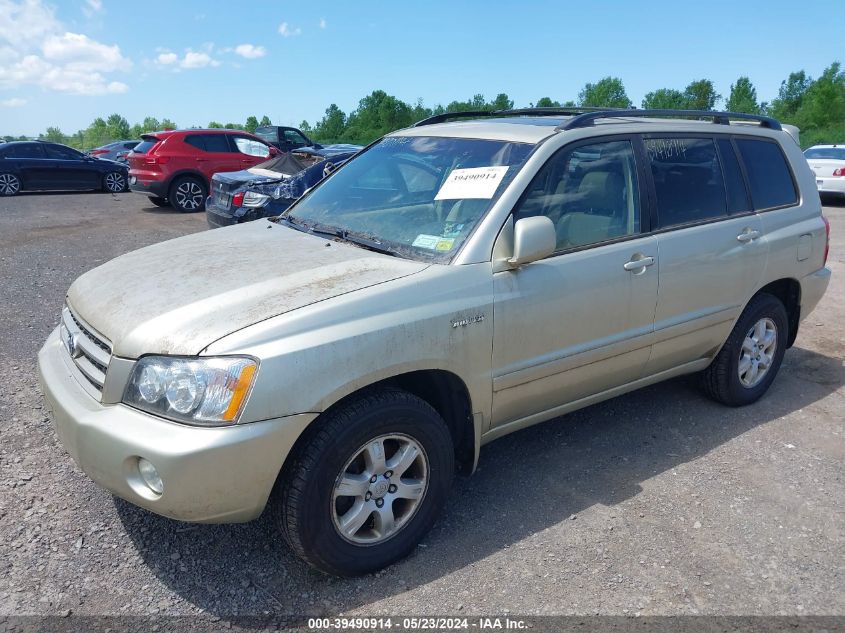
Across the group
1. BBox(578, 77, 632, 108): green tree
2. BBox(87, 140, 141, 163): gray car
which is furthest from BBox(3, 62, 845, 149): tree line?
BBox(87, 140, 141, 163): gray car

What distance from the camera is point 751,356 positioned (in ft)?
14.8

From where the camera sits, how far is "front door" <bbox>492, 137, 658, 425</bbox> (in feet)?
10.3

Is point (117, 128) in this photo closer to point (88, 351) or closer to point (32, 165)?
point (32, 165)

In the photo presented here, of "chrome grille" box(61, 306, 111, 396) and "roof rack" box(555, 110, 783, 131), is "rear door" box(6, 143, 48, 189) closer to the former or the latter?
"chrome grille" box(61, 306, 111, 396)

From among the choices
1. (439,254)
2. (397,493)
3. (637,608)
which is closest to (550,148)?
(439,254)

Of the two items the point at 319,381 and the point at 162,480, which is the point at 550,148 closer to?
the point at 319,381

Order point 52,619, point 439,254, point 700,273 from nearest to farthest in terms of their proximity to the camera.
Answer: point 52,619
point 439,254
point 700,273

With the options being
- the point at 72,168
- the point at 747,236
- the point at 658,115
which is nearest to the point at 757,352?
the point at 747,236

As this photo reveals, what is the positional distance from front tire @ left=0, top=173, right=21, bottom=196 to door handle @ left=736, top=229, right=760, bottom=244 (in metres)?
17.3

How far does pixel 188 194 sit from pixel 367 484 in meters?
12.8

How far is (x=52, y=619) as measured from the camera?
2539 millimetres

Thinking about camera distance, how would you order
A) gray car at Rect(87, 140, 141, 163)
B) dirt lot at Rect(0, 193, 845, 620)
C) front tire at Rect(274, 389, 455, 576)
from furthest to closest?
1. gray car at Rect(87, 140, 141, 163)
2. dirt lot at Rect(0, 193, 845, 620)
3. front tire at Rect(274, 389, 455, 576)

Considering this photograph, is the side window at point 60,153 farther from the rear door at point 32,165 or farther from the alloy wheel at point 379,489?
the alloy wheel at point 379,489

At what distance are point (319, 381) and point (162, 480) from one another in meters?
0.63
